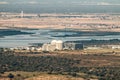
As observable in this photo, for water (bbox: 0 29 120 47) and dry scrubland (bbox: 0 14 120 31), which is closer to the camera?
water (bbox: 0 29 120 47)

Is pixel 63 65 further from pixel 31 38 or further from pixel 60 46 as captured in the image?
pixel 31 38

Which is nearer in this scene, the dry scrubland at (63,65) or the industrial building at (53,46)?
the dry scrubland at (63,65)

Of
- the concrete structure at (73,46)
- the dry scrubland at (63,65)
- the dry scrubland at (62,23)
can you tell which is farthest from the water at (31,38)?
the dry scrubland at (62,23)

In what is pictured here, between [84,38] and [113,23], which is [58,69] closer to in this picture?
[84,38]

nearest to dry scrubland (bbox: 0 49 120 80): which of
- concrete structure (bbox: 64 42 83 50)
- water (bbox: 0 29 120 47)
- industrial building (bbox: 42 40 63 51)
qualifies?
concrete structure (bbox: 64 42 83 50)

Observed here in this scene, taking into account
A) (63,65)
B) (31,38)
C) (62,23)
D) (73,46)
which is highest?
(63,65)

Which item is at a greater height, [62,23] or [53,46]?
[53,46]

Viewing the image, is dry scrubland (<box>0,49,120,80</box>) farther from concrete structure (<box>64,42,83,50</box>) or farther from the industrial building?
the industrial building

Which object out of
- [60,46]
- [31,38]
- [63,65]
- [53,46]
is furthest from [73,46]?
[63,65]

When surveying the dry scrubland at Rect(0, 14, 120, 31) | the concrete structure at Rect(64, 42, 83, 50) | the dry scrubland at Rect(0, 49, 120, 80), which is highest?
the dry scrubland at Rect(0, 49, 120, 80)

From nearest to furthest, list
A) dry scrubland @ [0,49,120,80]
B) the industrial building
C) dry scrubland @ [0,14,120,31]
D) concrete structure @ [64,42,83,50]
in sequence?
dry scrubland @ [0,49,120,80] < the industrial building < concrete structure @ [64,42,83,50] < dry scrubland @ [0,14,120,31]

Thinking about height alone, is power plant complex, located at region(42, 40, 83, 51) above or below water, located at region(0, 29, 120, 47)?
above

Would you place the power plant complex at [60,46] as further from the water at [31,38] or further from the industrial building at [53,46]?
the water at [31,38]
